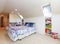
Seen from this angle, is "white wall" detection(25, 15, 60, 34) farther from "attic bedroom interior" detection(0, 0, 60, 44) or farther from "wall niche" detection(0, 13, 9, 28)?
"wall niche" detection(0, 13, 9, 28)

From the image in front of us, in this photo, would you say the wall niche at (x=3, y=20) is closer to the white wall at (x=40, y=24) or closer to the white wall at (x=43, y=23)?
the white wall at (x=43, y=23)

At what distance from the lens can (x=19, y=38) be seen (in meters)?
5.03

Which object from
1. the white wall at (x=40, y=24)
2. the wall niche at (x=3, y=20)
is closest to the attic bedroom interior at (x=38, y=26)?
the white wall at (x=40, y=24)

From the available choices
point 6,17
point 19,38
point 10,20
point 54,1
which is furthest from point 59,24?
point 6,17

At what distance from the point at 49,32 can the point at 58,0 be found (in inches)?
94.0

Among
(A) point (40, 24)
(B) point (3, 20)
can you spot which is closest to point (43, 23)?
(A) point (40, 24)

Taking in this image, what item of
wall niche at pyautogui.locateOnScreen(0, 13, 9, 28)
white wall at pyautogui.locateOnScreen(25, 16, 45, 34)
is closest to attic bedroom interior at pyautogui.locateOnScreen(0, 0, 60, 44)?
white wall at pyautogui.locateOnScreen(25, 16, 45, 34)

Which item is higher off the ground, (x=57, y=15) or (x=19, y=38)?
(x=57, y=15)

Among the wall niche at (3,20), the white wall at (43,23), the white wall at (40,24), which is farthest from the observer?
the wall niche at (3,20)

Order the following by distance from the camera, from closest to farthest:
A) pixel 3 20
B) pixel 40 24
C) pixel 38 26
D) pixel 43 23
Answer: pixel 43 23, pixel 40 24, pixel 38 26, pixel 3 20

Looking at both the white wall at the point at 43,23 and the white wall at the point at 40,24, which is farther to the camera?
the white wall at the point at 40,24

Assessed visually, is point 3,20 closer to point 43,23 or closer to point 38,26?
point 38,26

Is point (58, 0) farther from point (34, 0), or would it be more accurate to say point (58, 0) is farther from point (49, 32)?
point (49, 32)

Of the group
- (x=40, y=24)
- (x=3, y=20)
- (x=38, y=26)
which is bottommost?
(x=38, y=26)
